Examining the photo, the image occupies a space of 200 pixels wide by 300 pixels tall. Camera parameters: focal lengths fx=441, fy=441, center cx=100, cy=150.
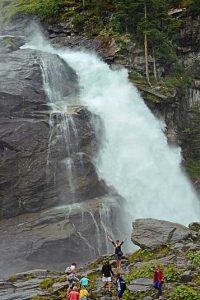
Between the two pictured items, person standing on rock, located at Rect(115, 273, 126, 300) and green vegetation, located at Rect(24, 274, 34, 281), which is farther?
green vegetation, located at Rect(24, 274, 34, 281)

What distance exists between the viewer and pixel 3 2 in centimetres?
6103

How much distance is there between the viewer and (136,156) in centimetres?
3153

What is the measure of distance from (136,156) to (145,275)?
1520cm

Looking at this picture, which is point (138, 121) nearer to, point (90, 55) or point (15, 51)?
point (90, 55)

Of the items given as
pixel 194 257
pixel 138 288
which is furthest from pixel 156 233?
pixel 138 288

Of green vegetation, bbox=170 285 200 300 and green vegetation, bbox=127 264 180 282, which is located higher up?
green vegetation, bbox=170 285 200 300

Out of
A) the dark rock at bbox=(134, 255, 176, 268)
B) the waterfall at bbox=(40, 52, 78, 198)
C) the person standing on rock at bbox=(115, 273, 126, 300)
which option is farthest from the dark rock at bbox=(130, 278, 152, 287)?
the waterfall at bbox=(40, 52, 78, 198)

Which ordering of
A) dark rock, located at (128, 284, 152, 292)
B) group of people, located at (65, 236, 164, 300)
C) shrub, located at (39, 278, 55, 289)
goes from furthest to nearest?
shrub, located at (39, 278, 55, 289), dark rock, located at (128, 284, 152, 292), group of people, located at (65, 236, 164, 300)

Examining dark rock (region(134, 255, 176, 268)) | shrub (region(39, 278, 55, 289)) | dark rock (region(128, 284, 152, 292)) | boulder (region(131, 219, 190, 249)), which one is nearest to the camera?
dark rock (region(128, 284, 152, 292))

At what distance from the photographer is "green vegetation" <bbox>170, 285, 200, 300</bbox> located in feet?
45.2

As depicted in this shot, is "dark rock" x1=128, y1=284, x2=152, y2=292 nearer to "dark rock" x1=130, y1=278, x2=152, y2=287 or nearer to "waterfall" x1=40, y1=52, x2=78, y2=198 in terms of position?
"dark rock" x1=130, y1=278, x2=152, y2=287

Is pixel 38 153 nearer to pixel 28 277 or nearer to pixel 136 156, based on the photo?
pixel 136 156

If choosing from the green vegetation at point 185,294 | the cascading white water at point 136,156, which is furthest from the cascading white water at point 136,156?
the green vegetation at point 185,294

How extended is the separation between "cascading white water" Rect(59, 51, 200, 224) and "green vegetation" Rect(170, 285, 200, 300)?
44.8 ft
